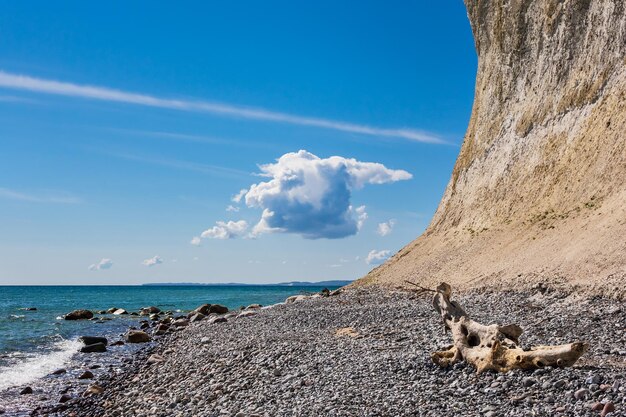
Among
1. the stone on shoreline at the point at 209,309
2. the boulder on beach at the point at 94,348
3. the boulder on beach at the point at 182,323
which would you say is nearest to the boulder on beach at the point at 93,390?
the boulder on beach at the point at 94,348

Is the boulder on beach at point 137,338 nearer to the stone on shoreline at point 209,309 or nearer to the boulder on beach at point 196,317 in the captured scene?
Answer: the boulder on beach at point 196,317

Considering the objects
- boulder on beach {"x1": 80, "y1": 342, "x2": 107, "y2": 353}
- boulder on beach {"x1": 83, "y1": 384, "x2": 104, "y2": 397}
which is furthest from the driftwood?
boulder on beach {"x1": 80, "y1": 342, "x2": 107, "y2": 353}

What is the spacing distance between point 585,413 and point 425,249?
35.5 m


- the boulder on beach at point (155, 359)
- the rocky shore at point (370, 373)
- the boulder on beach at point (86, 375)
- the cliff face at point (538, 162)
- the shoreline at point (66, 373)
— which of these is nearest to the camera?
the rocky shore at point (370, 373)

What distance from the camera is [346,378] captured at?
11617mm

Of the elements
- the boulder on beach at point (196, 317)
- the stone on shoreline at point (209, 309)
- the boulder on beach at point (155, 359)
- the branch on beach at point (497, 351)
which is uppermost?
the branch on beach at point (497, 351)

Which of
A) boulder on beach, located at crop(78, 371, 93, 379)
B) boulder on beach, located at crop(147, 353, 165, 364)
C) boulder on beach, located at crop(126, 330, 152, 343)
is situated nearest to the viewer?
boulder on beach, located at crop(78, 371, 93, 379)

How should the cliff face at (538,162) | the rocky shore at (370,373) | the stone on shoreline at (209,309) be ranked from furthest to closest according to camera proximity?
1. the stone on shoreline at (209,309)
2. the cliff face at (538,162)
3. the rocky shore at (370,373)

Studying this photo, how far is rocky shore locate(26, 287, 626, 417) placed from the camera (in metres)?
9.03

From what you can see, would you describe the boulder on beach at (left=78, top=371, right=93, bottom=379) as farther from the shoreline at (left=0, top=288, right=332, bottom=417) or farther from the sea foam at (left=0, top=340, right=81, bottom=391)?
the sea foam at (left=0, top=340, right=81, bottom=391)

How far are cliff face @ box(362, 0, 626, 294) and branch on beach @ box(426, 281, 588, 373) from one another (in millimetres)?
9142

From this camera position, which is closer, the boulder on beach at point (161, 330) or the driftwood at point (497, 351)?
the driftwood at point (497, 351)

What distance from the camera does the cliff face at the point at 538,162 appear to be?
2612cm

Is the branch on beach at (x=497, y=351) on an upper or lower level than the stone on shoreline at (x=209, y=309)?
upper
